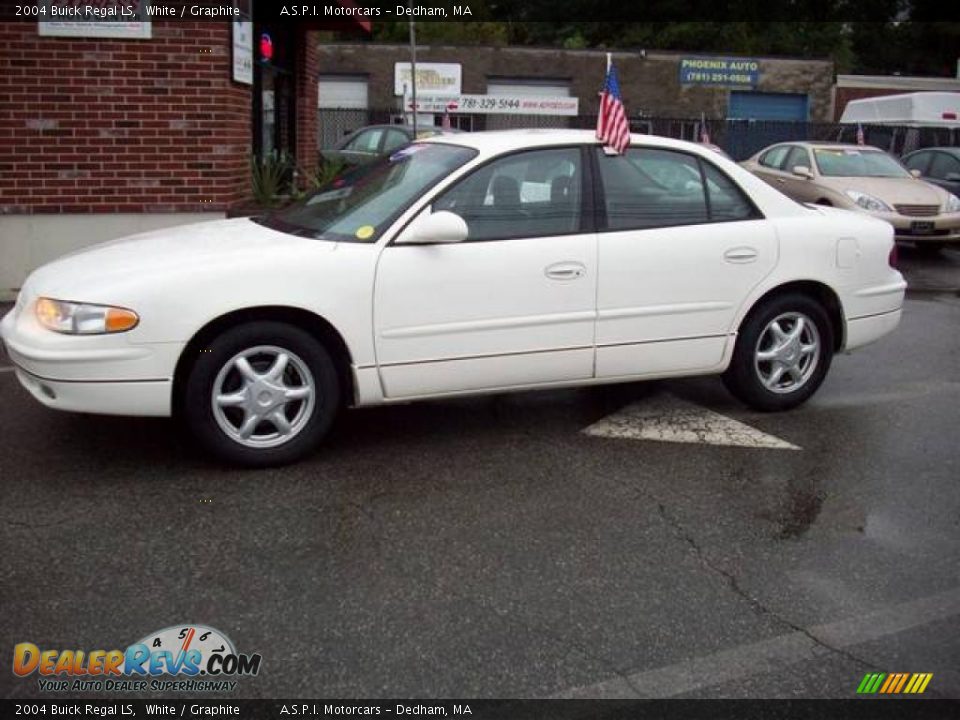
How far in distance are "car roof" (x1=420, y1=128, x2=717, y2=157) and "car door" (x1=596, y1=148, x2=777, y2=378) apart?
67 mm

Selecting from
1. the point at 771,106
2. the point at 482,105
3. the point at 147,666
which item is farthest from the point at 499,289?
the point at 771,106

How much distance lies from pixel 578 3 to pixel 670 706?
2283 inches

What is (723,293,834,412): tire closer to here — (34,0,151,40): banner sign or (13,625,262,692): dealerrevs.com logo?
(13,625,262,692): dealerrevs.com logo

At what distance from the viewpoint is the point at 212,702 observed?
2.72 metres

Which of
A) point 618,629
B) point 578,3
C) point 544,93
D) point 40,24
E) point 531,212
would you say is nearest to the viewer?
point 618,629

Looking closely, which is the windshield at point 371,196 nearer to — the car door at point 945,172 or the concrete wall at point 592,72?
the car door at point 945,172

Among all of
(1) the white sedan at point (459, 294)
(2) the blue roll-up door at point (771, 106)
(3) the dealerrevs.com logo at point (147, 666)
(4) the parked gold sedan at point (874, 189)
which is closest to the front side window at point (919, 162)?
(4) the parked gold sedan at point (874, 189)

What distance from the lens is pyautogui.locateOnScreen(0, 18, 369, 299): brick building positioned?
795 cm

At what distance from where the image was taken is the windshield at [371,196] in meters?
4.65

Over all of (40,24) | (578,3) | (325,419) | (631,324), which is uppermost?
(578,3)

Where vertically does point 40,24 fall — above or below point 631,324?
above

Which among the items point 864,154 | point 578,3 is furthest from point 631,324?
point 578,3

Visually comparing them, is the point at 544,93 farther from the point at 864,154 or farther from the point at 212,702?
the point at 212,702

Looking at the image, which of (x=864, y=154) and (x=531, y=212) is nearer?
(x=531, y=212)
